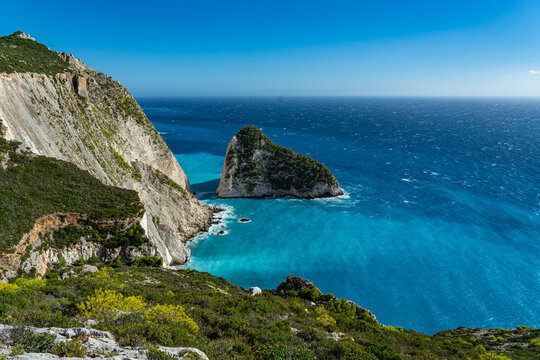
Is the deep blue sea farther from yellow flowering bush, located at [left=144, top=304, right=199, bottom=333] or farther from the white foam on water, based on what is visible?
yellow flowering bush, located at [left=144, top=304, right=199, bottom=333]

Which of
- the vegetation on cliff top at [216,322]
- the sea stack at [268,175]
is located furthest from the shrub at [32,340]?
the sea stack at [268,175]

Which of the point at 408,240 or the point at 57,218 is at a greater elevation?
the point at 57,218

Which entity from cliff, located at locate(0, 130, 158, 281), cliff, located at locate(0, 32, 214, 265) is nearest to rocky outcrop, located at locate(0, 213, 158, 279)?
cliff, located at locate(0, 130, 158, 281)

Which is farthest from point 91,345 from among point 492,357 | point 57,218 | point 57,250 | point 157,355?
point 492,357

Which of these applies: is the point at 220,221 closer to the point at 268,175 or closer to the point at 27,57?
the point at 268,175

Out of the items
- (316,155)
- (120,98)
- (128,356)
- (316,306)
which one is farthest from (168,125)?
(128,356)

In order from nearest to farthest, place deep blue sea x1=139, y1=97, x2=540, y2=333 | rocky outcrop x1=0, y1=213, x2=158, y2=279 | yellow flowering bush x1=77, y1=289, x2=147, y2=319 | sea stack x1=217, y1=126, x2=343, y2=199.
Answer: yellow flowering bush x1=77, y1=289, x2=147, y2=319 → rocky outcrop x1=0, y1=213, x2=158, y2=279 → deep blue sea x1=139, y1=97, x2=540, y2=333 → sea stack x1=217, y1=126, x2=343, y2=199

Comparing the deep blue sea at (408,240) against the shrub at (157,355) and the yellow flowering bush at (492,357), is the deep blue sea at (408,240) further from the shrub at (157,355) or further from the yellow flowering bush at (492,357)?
the shrub at (157,355)
